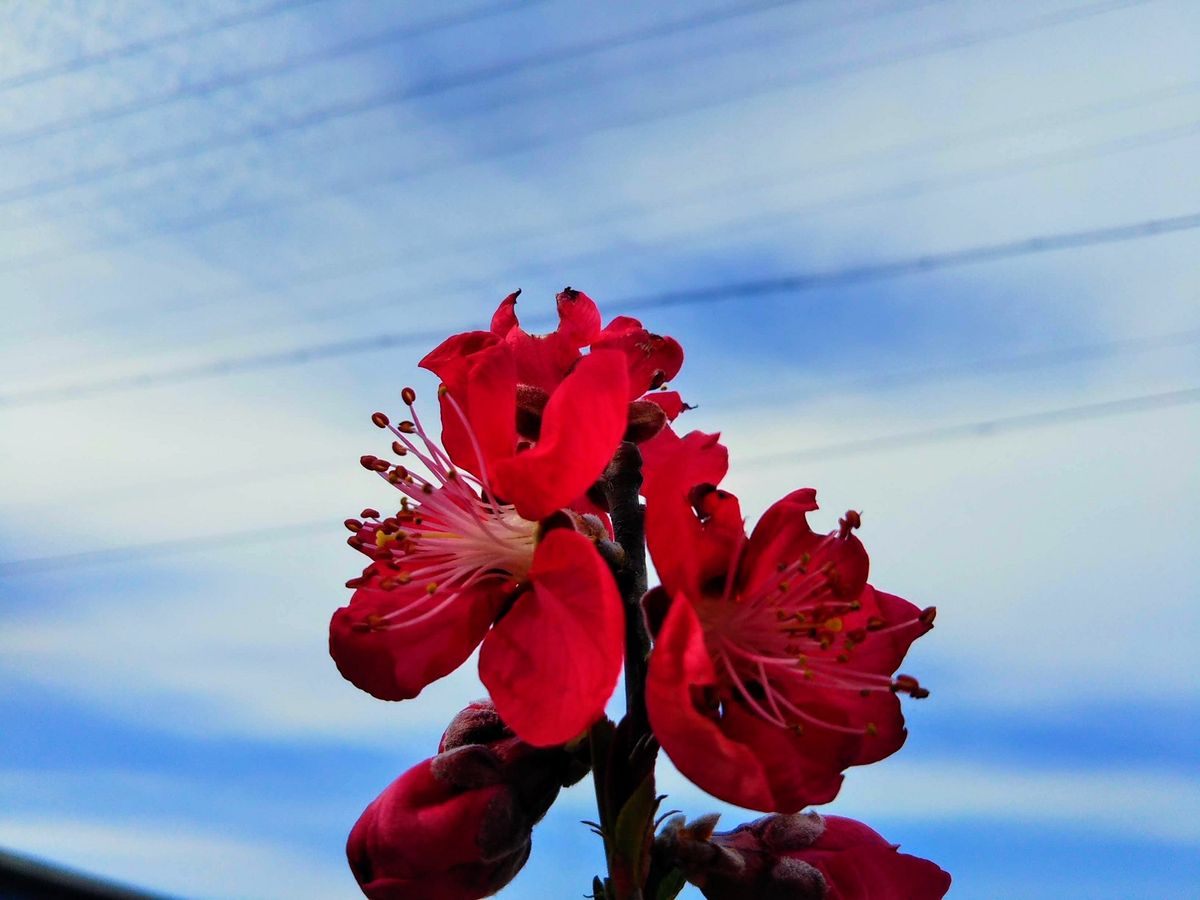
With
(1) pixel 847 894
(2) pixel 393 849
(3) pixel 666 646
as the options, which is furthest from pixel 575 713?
(1) pixel 847 894

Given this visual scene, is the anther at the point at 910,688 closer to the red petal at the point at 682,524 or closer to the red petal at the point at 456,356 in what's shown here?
the red petal at the point at 682,524

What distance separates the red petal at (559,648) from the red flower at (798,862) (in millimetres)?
165

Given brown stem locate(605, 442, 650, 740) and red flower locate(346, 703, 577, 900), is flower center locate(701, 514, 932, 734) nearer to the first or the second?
brown stem locate(605, 442, 650, 740)

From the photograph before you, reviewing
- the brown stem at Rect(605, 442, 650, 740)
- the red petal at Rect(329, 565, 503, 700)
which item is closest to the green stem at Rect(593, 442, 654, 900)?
Result: the brown stem at Rect(605, 442, 650, 740)

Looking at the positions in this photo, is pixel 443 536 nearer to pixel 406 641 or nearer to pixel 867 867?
pixel 406 641

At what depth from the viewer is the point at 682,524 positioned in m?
0.67

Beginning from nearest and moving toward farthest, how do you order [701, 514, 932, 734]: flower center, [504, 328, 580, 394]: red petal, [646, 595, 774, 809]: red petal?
[646, 595, 774, 809]: red petal, [701, 514, 932, 734]: flower center, [504, 328, 580, 394]: red petal

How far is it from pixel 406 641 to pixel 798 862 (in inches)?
13.1

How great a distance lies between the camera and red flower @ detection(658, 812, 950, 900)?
71 centimetres

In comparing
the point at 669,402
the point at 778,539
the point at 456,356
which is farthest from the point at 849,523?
the point at 456,356

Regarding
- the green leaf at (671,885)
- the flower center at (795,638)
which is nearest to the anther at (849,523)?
the flower center at (795,638)

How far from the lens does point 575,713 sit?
614 millimetres

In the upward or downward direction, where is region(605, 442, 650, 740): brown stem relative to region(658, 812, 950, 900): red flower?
upward

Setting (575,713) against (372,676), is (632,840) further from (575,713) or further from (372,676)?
(372,676)
